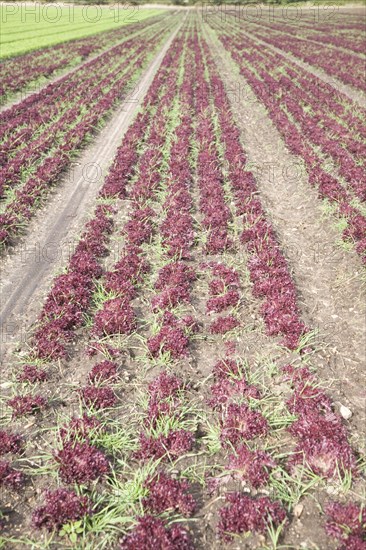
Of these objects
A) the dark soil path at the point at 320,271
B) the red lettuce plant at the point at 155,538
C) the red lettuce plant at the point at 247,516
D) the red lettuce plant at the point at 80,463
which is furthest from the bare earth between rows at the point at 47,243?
the dark soil path at the point at 320,271

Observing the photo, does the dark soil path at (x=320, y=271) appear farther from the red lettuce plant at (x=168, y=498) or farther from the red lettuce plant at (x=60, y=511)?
the red lettuce plant at (x=60, y=511)

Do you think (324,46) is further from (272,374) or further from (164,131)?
(272,374)

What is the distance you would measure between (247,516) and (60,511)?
208cm

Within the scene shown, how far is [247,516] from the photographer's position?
166 inches

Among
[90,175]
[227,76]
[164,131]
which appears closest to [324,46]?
[227,76]

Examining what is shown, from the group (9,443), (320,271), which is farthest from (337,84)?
(9,443)

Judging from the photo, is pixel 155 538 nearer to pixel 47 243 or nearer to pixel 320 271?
pixel 320 271

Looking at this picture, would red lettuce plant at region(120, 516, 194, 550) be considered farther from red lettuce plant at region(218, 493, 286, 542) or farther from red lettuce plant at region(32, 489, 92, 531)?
red lettuce plant at region(32, 489, 92, 531)

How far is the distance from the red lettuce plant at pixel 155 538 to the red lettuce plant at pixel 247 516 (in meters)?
0.44

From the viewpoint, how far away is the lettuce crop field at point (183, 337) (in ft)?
14.5

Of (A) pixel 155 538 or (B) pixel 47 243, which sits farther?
(B) pixel 47 243

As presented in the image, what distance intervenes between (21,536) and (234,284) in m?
5.54

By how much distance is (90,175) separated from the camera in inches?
549

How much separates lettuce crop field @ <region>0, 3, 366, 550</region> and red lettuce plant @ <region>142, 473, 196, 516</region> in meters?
0.02
